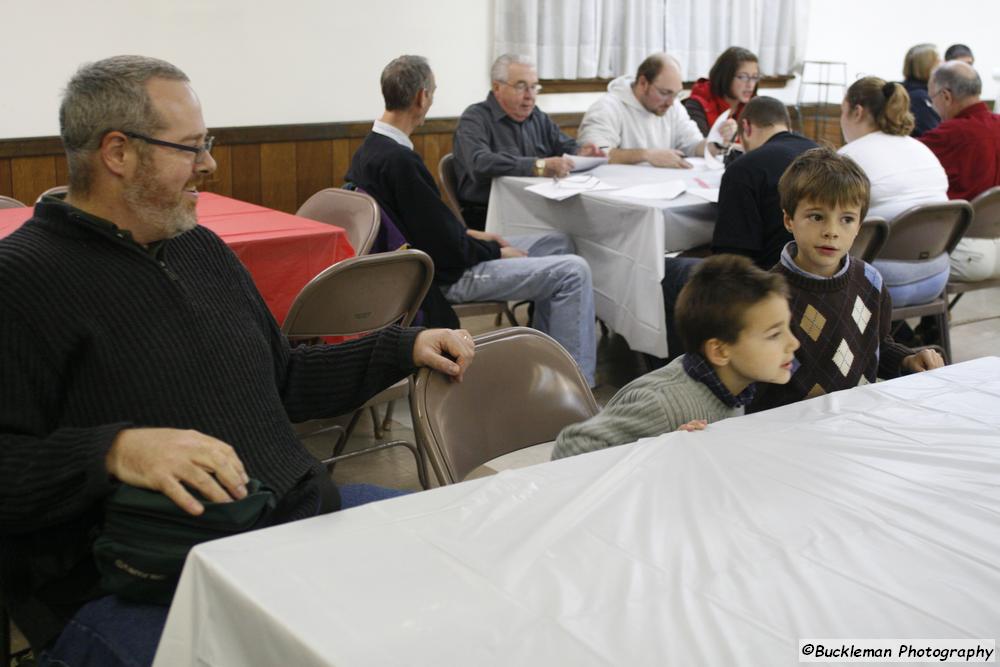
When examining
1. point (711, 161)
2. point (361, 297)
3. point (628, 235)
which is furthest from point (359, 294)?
point (711, 161)

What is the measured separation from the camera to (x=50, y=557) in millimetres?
1399

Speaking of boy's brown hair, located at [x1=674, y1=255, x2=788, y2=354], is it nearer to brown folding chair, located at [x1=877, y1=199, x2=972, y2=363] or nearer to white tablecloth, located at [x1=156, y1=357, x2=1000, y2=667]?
white tablecloth, located at [x1=156, y1=357, x2=1000, y2=667]

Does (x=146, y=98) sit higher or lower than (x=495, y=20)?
lower

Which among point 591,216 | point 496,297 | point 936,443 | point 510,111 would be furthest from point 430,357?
point 510,111

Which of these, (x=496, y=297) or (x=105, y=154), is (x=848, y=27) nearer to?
(x=496, y=297)

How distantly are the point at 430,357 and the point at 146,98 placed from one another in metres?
0.60

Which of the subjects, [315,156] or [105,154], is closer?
[105,154]

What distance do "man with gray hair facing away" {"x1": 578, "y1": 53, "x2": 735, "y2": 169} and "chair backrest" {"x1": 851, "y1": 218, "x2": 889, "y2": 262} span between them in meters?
1.54

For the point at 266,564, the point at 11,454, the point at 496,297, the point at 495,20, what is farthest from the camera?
the point at 495,20

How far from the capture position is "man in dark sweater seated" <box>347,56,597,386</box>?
135 inches

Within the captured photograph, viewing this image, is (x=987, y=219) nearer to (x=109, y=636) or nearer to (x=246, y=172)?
(x=246, y=172)

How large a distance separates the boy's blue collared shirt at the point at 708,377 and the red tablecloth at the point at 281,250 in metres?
1.45

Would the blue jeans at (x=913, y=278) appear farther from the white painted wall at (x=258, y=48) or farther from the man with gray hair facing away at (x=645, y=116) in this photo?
the white painted wall at (x=258, y=48)

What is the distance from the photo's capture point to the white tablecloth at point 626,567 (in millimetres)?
933
